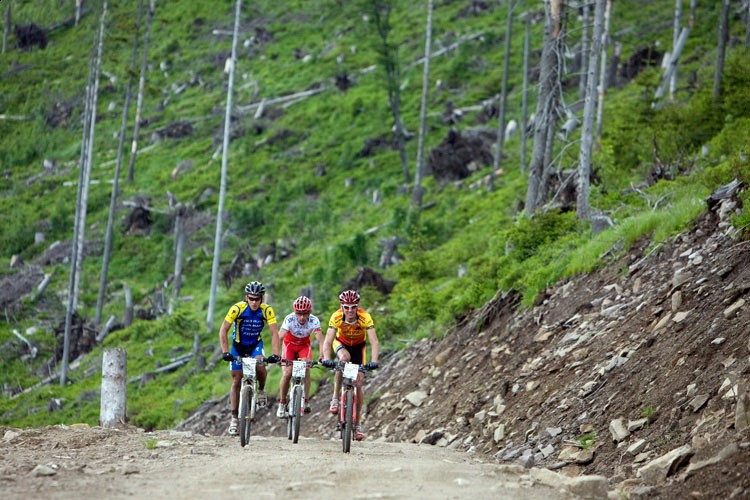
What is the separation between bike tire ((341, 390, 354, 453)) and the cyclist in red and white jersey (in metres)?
1.22

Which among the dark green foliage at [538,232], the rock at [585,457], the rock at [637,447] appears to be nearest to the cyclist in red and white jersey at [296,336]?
the rock at [585,457]

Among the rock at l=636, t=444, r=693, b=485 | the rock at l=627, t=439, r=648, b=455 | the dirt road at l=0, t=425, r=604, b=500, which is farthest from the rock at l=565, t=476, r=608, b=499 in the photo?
the rock at l=627, t=439, r=648, b=455

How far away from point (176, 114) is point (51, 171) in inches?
356

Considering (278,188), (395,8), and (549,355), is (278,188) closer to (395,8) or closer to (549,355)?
(395,8)

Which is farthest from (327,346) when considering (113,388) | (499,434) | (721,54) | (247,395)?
(721,54)

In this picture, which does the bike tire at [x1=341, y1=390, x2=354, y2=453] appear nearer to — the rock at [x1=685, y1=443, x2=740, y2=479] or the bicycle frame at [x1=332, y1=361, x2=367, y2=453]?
the bicycle frame at [x1=332, y1=361, x2=367, y2=453]

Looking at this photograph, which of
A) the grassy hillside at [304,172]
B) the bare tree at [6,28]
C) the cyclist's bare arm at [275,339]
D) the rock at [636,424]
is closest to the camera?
the rock at [636,424]

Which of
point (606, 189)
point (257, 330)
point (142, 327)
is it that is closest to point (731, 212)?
point (257, 330)

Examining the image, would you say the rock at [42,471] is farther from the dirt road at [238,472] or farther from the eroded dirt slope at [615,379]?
the eroded dirt slope at [615,379]

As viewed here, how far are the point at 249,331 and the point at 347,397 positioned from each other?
1762 mm

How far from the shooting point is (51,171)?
183 ft

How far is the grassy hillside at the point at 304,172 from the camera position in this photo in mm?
21516

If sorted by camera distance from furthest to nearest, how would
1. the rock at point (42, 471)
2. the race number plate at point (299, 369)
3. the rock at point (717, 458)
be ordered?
the race number plate at point (299, 369)
the rock at point (42, 471)
the rock at point (717, 458)

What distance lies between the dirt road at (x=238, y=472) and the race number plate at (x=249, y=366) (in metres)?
0.94
